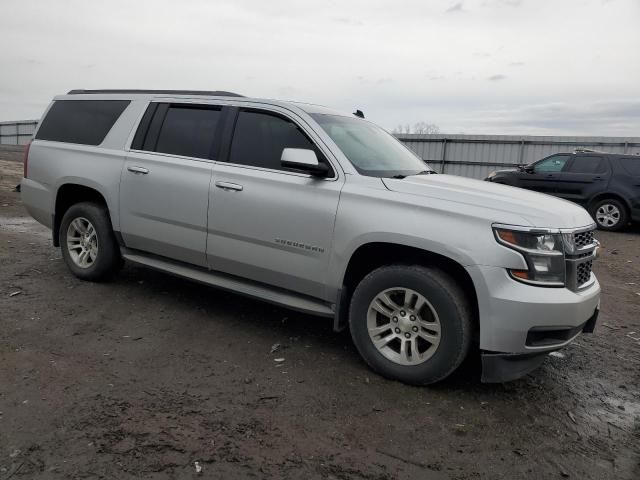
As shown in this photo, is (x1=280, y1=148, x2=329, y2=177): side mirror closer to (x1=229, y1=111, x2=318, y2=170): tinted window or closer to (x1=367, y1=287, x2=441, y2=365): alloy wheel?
(x1=229, y1=111, x2=318, y2=170): tinted window

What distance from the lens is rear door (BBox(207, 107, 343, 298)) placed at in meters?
3.88

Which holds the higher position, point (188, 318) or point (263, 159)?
point (263, 159)

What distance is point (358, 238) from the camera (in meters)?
3.67

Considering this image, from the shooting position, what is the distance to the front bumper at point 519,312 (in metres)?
3.20

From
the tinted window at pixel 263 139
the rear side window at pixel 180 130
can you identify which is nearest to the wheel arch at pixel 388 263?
the tinted window at pixel 263 139

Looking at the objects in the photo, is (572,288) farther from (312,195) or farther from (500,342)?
(312,195)

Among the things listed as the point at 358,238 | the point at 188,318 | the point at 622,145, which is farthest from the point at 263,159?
the point at 622,145

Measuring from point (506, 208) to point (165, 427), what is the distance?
242 centimetres

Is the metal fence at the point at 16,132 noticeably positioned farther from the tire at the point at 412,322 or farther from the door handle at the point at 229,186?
the tire at the point at 412,322

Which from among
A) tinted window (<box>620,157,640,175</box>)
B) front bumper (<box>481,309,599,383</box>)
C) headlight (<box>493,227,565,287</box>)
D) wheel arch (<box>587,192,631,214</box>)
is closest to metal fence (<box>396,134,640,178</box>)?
tinted window (<box>620,157,640,175</box>)

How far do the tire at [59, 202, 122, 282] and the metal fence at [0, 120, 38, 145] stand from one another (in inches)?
1703

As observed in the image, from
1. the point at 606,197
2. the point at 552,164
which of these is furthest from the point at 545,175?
the point at 606,197

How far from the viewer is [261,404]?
3.25 m

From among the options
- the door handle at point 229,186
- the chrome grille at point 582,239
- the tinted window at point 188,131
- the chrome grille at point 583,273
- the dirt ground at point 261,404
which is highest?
the tinted window at point 188,131
